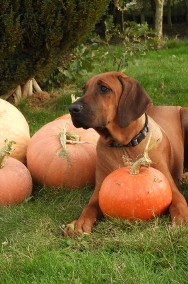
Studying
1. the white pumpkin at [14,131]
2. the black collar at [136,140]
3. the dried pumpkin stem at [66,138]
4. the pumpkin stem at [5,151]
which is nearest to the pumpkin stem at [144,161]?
the black collar at [136,140]

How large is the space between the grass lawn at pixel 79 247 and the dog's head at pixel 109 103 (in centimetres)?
69

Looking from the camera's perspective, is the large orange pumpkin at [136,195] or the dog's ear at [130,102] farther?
the dog's ear at [130,102]

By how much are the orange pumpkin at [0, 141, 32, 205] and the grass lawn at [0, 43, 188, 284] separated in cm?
10

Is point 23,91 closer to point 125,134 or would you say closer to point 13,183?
point 13,183

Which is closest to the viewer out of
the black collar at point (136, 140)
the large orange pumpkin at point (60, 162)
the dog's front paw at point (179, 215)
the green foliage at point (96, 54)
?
the dog's front paw at point (179, 215)

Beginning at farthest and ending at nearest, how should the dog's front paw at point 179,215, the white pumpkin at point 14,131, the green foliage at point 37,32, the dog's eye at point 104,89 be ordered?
the green foliage at point 37,32, the white pumpkin at point 14,131, the dog's eye at point 104,89, the dog's front paw at point 179,215

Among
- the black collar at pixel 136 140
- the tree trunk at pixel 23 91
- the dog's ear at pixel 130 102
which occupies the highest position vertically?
the dog's ear at pixel 130 102

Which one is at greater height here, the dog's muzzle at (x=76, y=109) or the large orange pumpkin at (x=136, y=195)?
the dog's muzzle at (x=76, y=109)

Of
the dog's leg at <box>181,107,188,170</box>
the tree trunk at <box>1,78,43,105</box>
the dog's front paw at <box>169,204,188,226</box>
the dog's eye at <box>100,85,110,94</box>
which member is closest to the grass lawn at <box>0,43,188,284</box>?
→ the dog's front paw at <box>169,204,188,226</box>

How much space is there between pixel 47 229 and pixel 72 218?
0.99ft

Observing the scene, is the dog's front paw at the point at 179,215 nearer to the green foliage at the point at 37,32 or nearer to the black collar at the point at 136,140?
the black collar at the point at 136,140

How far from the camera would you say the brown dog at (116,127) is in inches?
151

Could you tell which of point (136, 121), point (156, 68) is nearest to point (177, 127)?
point (136, 121)

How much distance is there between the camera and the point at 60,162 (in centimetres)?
482
